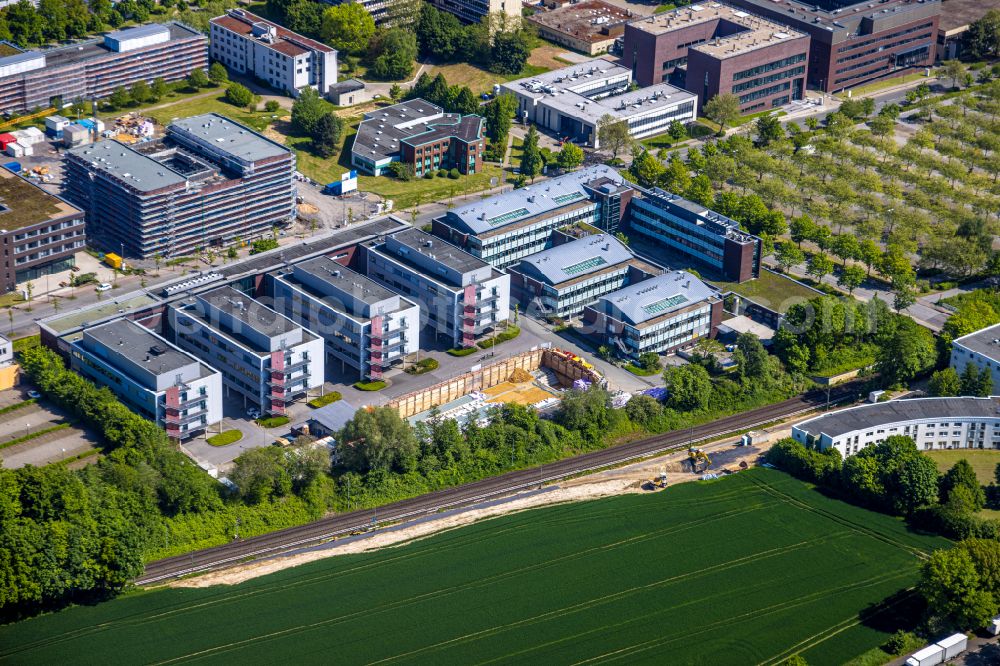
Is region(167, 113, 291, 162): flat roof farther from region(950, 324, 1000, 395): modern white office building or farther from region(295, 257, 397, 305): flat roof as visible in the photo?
region(950, 324, 1000, 395): modern white office building

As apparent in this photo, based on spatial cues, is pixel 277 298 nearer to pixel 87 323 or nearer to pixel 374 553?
pixel 87 323

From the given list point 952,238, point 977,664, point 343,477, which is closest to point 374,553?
point 343,477

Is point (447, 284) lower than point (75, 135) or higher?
lower

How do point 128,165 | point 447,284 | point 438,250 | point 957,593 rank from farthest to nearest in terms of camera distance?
point 128,165, point 438,250, point 447,284, point 957,593

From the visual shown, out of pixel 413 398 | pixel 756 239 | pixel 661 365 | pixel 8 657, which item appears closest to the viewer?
pixel 8 657

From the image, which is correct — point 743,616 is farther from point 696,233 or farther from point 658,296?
point 696,233

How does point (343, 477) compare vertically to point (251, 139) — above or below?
below

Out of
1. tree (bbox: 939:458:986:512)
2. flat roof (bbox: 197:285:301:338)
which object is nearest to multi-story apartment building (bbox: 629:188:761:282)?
tree (bbox: 939:458:986:512)

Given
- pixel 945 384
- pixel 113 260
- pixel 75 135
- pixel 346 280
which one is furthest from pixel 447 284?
pixel 75 135
